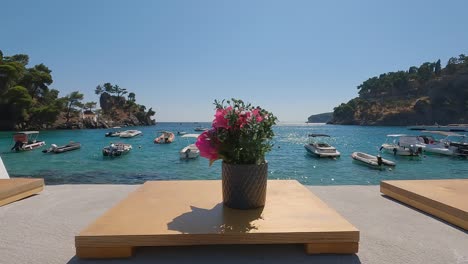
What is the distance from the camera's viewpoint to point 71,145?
33562mm

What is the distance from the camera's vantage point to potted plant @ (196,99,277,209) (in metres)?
2.39

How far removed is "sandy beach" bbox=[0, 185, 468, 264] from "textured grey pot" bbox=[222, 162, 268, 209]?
37 centimetres

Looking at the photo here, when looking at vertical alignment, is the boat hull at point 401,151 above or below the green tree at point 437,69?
below

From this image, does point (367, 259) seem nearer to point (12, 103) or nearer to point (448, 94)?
point (12, 103)

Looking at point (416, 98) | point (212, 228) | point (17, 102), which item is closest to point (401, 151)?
point (212, 228)

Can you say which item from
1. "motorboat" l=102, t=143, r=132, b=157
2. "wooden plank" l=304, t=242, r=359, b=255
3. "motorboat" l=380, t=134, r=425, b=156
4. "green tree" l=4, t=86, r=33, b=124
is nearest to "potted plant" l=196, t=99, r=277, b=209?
"wooden plank" l=304, t=242, r=359, b=255

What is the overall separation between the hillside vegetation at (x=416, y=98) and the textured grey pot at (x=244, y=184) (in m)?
122

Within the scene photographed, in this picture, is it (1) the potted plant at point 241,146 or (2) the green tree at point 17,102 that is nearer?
(1) the potted plant at point 241,146

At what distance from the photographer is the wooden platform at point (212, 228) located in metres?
2.04

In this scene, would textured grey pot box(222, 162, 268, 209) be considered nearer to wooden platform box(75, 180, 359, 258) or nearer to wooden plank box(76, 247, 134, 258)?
wooden platform box(75, 180, 359, 258)

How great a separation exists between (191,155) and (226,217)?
23.0 m

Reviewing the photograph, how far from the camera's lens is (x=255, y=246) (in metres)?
2.38

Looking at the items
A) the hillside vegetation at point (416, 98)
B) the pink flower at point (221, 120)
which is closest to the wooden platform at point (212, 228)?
the pink flower at point (221, 120)

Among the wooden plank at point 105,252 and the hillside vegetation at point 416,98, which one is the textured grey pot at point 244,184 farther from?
the hillside vegetation at point 416,98
